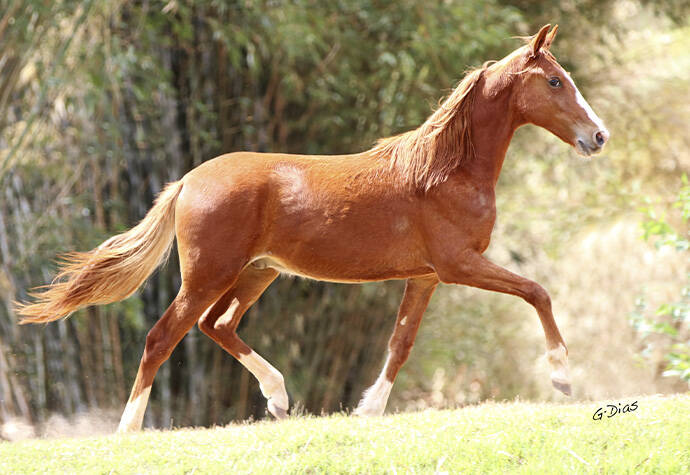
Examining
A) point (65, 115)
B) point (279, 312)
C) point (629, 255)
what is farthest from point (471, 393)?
point (65, 115)

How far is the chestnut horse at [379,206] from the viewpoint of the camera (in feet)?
12.4

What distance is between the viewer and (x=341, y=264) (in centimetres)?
387

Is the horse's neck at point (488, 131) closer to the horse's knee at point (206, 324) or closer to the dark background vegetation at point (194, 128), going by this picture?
the horse's knee at point (206, 324)

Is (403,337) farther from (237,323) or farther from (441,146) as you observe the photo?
(441,146)

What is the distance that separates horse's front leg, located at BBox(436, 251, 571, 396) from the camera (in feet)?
12.0

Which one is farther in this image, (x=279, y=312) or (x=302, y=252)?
(x=279, y=312)

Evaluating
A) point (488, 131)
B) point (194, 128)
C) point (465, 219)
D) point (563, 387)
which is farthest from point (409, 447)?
point (194, 128)

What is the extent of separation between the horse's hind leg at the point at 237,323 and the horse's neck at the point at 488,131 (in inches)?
47.3

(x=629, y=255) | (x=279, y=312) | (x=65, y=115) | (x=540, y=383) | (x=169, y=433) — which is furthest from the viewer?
(x=540, y=383)

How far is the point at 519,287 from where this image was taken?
145 inches

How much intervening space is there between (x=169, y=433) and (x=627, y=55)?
8.16 m

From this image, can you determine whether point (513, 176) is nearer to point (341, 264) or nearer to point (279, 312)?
point (279, 312)
